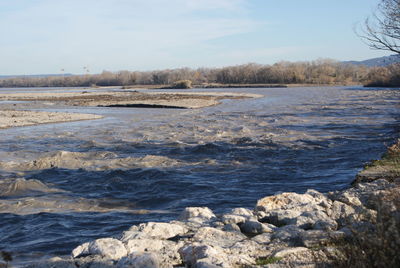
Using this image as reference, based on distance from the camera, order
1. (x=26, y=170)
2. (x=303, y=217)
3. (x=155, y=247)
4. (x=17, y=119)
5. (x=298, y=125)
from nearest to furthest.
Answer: (x=155, y=247), (x=303, y=217), (x=26, y=170), (x=298, y=125), (x=17, y=119)

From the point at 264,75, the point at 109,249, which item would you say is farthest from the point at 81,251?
the point at 264,75

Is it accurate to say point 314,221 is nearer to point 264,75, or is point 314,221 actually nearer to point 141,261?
point 141,261

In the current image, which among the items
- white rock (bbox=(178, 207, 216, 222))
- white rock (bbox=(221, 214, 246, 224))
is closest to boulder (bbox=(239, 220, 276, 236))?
white rock (bbox=(221, 214, 246, 224))

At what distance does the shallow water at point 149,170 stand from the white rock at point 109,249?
1.70 metres

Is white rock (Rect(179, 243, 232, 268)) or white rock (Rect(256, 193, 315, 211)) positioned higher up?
white rock (Rect(179, 243, 232, 268))

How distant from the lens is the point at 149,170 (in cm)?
1447

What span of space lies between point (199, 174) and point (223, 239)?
724cm

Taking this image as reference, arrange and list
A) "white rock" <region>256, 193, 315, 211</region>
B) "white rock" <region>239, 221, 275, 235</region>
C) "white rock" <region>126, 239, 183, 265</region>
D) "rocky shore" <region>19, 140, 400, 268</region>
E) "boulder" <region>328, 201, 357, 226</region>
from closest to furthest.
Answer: "rocky shore" <region>19, 140, 400, 268</region>
"white rock" <region>126, 239, 183, 265</region>
"white rock" <region>239, 221, 275, 235</region>
"boulder" <region>328, 201, 357, 226</region>
"white rock" <region>256, 193, 315, 211</region>

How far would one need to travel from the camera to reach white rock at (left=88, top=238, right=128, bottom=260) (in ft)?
20.1

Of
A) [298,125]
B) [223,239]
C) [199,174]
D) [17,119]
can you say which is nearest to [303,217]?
[223,239]

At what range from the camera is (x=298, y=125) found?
2555 cm

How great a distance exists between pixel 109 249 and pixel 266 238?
2.20 m

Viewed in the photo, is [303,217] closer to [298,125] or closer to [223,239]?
[223,239]

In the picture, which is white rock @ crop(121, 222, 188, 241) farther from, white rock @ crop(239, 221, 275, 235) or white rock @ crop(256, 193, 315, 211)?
white rock @ crop(256, 193, 315, 211)
